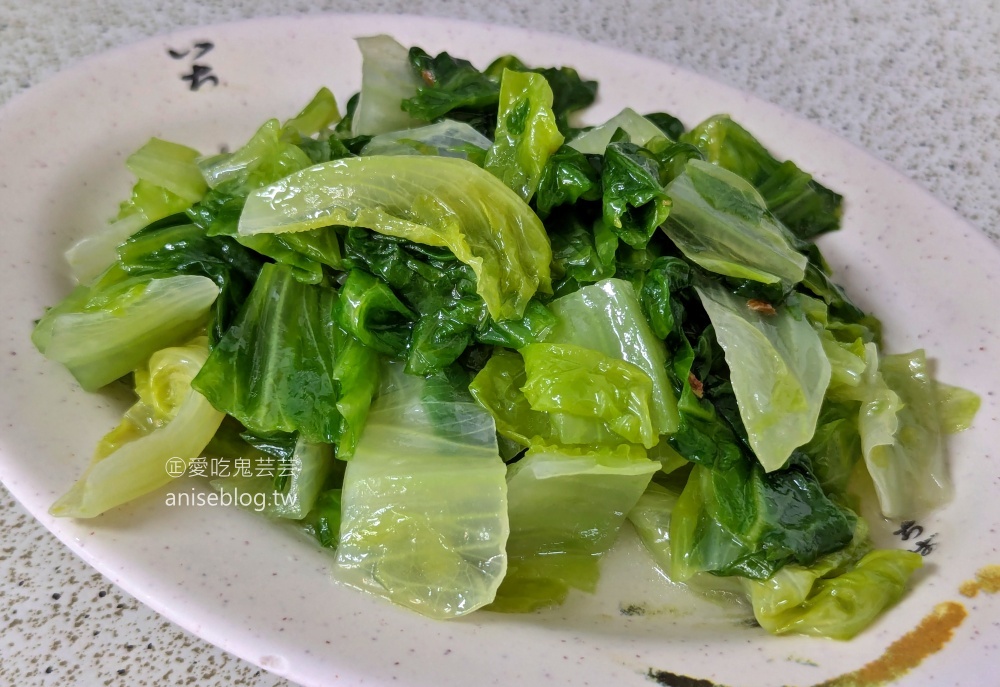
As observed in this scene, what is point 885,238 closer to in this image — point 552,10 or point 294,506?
point 294,506

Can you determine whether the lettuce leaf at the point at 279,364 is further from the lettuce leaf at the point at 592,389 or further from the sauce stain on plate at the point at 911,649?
the sauce stain on plate at the point at 911,649

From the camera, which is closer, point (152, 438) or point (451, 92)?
point (152, 438)

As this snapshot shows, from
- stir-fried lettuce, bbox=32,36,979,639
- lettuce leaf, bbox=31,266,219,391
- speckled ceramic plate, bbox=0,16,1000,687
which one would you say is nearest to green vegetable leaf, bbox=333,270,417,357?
stir-fried lettuce, bbox=32,36,979,639

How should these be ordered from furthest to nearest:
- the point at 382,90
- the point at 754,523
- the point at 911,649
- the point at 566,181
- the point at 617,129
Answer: the point at 382,90 → the point at 617,129 → the point at 566,181 → the point at 754,523 → the point at 911,649

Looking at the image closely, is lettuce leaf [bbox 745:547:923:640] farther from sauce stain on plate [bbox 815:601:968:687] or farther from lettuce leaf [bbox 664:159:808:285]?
lettuce leaf [bbox 664:159:808:285]

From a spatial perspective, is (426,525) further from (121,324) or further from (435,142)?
(435,142)

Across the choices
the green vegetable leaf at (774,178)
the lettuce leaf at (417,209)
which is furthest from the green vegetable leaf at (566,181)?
the green vegetable leaf at (774,178)

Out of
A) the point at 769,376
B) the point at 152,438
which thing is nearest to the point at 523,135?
the point at 769,376
